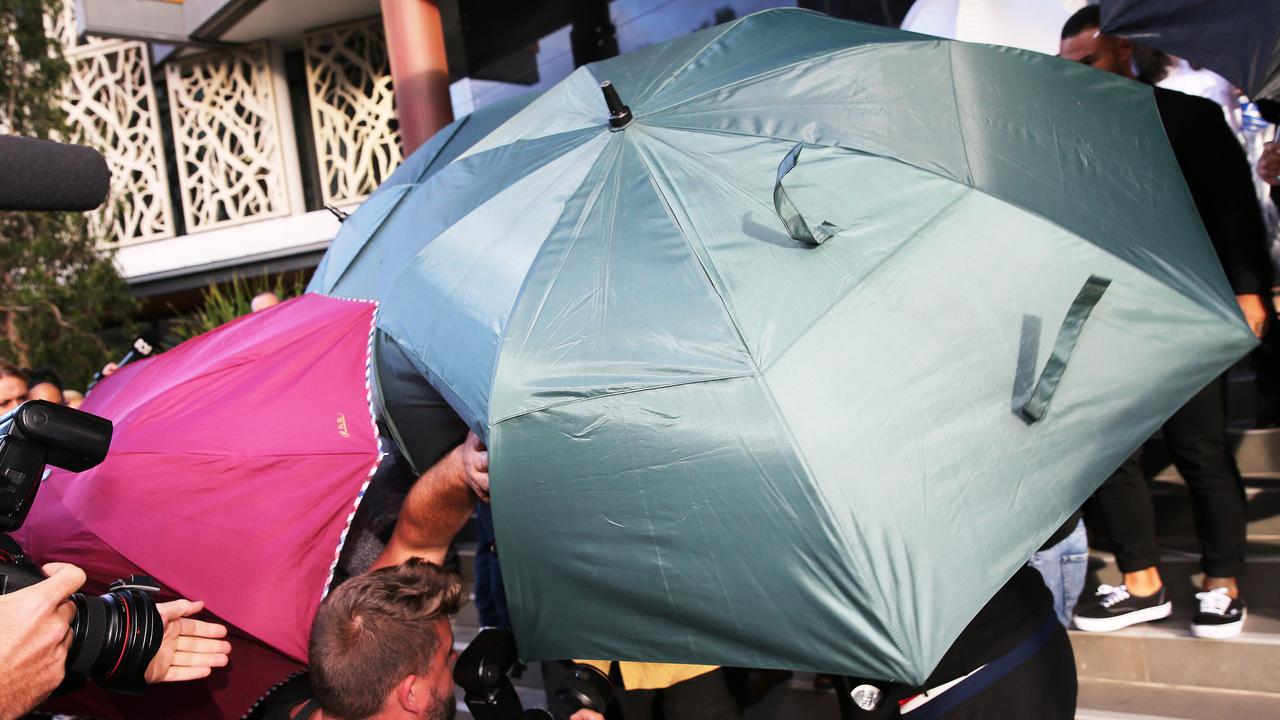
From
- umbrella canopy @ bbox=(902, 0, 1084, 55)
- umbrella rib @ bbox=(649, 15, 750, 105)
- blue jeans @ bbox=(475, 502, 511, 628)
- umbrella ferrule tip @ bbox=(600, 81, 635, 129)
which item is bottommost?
blue jeans @ bbox=(475, 502, 511, 628)

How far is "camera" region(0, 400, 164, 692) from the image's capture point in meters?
1.83

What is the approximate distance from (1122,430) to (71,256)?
29.2 feet

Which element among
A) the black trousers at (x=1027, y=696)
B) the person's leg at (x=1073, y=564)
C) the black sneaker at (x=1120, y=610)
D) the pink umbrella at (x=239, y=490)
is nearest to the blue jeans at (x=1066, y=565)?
the person's leg at (x=1073, y=564)

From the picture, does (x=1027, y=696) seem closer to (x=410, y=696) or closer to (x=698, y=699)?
(x=698, y=699)

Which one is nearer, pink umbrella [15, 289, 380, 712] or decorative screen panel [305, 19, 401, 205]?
pink umbrella [15, 289, 380, 712]

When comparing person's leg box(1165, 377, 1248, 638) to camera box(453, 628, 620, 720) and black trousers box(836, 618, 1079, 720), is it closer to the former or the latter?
black trousers box(836, 618, 1079, 720)

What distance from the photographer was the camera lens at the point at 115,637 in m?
1.81

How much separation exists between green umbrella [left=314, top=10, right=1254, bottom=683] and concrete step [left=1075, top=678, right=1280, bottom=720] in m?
1.80

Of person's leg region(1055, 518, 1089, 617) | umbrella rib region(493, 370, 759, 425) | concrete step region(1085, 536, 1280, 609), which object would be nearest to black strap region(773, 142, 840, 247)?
umbrella rib region(493, 370, 759, 425)

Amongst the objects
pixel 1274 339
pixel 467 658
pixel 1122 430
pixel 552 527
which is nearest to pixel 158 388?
pixel 467 658

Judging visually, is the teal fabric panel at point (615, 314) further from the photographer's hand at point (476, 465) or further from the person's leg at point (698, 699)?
Result: the person's leg at point (698, 699)

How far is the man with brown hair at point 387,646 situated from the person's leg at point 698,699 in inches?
23.3

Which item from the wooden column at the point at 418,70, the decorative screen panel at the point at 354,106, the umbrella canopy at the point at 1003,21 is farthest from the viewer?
the decorative screen panel at the point at 354,106

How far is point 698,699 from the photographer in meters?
2.74
